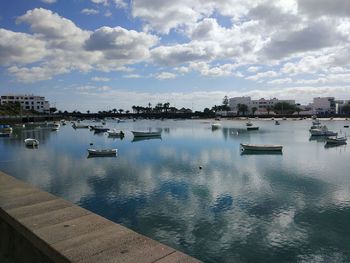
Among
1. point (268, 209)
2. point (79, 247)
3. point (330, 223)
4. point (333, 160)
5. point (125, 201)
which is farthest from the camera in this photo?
point (333, 160)

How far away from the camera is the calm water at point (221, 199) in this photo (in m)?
19.4

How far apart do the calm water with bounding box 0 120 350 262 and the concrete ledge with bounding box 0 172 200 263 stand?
421 inches

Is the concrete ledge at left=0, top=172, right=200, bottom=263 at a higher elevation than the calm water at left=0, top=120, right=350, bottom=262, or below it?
higher

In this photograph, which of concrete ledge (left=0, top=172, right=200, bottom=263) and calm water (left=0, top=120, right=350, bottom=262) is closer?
concrete ledge (left=0, top=172, right=200, bottom=263)

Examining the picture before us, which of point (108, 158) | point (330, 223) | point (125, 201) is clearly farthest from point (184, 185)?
point (108, 158)

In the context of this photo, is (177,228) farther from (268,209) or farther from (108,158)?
(108,158)

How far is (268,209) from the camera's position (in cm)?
2636

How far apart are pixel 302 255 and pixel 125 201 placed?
1558 cm

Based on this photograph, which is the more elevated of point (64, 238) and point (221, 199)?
point (64, 238)

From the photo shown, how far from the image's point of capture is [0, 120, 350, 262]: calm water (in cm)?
1940

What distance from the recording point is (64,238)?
7.28m

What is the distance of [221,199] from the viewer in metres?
29.3

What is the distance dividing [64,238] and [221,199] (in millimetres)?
23300

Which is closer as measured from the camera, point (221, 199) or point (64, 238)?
point (64, 238)
